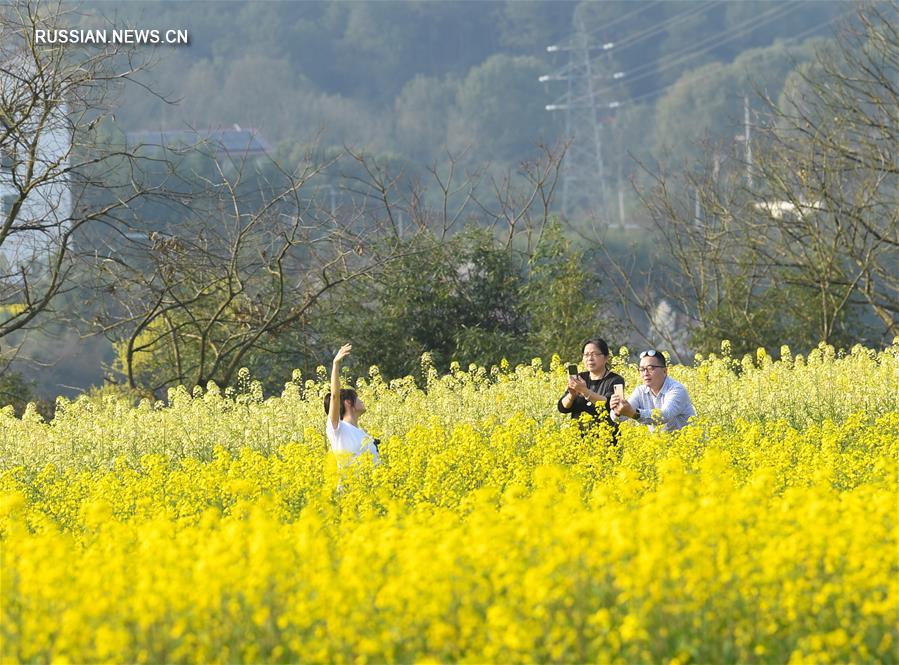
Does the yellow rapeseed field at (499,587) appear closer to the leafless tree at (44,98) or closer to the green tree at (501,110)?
the leafless tree at (44,98)

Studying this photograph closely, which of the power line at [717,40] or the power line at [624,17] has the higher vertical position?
the power line at [624,17]

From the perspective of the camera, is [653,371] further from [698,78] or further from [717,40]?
[717,40]

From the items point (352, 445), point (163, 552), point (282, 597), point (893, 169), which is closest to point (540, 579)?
point (282, 597)

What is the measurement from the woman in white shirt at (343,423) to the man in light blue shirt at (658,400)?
5.86 feet

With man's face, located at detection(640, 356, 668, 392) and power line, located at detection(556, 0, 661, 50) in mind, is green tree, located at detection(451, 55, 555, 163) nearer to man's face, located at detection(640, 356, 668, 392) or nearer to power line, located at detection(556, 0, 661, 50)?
power line, located at detection(556, 0, 661, 50)

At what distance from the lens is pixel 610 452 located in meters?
9.55

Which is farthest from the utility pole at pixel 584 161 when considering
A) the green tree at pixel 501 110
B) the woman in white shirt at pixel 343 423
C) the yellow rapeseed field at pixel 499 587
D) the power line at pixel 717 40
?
the yellow rapeseed field at pixel 499 587

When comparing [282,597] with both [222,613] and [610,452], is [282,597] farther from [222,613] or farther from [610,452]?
[610,452]

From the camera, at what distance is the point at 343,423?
9.19 meters

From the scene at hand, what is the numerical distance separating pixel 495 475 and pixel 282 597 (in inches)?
152

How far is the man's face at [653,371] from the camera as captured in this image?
9688 mm

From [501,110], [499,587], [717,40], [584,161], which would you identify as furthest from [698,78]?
[499,587]

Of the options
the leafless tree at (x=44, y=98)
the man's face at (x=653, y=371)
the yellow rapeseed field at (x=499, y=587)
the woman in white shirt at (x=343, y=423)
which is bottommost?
the yellow rapeseed field at (x=499, y=587)

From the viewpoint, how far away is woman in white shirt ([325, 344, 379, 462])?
9.08 m
